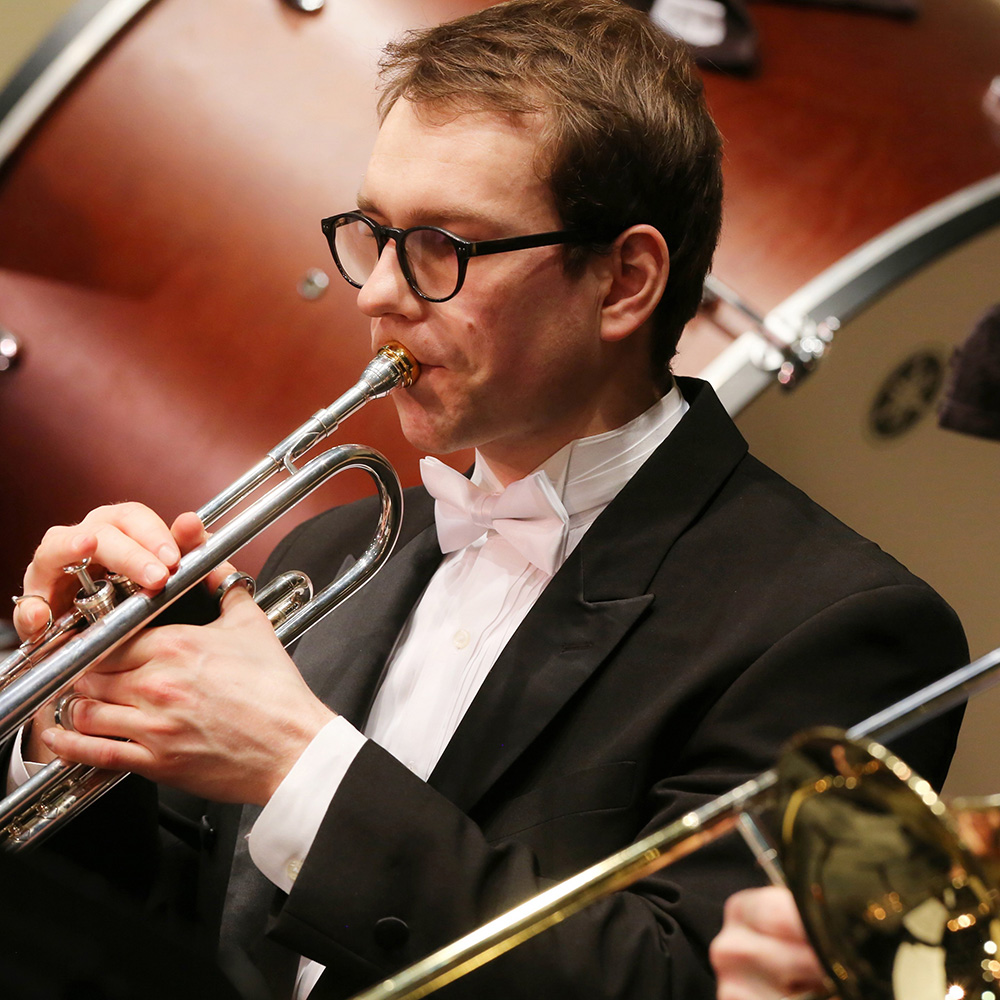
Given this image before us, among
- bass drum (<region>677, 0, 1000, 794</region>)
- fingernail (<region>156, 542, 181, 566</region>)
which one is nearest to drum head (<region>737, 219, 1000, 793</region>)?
bass drum (<region>677, 0, 1000, 794</region>)

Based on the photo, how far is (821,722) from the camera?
1.18 metres

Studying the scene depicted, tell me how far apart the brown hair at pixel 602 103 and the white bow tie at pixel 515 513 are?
297 millimetres

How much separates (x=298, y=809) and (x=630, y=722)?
37 cm

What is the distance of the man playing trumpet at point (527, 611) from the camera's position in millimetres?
1116

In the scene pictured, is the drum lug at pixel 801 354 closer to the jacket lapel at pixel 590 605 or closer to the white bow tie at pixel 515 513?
the jacket lapel at pixel 590 605

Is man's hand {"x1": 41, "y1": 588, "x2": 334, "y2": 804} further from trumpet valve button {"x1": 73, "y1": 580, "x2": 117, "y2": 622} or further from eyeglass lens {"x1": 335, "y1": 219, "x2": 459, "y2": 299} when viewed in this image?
eyeglass lens {"x1": 335, "y1": 219, "x2": 459, "y2": 299}

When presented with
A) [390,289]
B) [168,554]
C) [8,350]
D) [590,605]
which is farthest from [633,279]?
[8,350]

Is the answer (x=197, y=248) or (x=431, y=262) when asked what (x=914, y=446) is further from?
(x=197, y=248)

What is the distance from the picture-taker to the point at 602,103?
144 cm

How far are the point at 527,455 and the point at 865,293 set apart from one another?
1.03 m

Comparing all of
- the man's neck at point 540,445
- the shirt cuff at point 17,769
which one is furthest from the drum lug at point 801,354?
the shirt cuff at point 17,769

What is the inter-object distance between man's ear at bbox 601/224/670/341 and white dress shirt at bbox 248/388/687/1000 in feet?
0.46

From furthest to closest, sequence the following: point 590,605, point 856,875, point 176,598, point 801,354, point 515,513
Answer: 1. point 801,354
2. point 515,513
3. point 590,605
4. point 176,598
5. point 856,875

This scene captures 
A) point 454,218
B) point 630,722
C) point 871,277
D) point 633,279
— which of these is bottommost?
point 871,277
